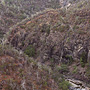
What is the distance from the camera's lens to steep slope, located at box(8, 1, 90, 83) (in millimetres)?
24609

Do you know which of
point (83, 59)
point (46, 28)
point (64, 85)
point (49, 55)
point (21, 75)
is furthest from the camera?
point (46, 28)

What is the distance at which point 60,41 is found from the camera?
1135 inches

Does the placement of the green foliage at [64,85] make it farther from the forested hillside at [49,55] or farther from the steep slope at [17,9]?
the steep slope at [17,9]

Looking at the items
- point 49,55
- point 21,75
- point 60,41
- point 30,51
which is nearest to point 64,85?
point 21,75

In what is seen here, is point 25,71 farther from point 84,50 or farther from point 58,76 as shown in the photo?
point 84,50

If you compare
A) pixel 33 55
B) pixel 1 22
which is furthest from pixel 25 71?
pixel 1 22

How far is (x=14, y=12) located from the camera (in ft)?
226

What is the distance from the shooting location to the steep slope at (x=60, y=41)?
24.6m

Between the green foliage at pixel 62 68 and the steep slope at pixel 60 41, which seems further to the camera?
the steep slope at pixel 60 41

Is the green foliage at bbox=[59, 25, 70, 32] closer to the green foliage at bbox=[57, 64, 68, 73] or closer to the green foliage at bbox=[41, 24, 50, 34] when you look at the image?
the green foliage at bbox=[41, 24, 50, 34]

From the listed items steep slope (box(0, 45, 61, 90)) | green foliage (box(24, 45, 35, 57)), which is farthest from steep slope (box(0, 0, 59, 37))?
steep slope (box(0, 45, 61, 90))

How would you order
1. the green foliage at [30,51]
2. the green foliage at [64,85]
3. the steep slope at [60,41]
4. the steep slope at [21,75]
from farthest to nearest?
the green foliage at [30,51], the steep slope at [60,41], the green foliage at [64,85], the steep slope at [21,75]

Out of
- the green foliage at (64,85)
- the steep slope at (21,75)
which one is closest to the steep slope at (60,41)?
the green foliage at (64,85)

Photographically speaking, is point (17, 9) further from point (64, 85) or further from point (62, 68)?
point (64, 85)
